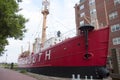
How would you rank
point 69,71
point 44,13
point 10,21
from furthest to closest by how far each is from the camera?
point 44,13 < point 69,71 < point 10,21

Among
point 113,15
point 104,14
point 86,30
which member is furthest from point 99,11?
point 86,30

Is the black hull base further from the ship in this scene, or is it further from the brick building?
the brick building

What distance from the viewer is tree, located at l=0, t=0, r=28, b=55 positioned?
40.5 ft

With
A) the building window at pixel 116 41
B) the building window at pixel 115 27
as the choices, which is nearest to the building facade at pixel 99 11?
the building window at pixel 115 27

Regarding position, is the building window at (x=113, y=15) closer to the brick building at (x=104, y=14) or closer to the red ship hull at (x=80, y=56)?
the brick building at (x=104, y=14)

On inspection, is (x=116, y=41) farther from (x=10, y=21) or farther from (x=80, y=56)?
(x=10, y=21)

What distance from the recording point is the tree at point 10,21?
1234cm

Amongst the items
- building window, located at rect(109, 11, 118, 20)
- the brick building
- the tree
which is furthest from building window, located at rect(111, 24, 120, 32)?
the tree

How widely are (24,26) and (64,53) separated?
724 cm

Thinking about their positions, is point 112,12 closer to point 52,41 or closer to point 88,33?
point 52,41

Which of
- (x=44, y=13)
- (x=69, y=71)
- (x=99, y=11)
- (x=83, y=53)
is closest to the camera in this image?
(x=83, y=53)

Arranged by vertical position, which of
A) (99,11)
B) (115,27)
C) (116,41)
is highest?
(99,11)

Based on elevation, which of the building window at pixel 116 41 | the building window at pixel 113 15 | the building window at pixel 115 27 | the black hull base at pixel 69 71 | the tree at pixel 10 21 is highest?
the building window at pixel 113 15

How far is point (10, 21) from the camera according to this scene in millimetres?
13039
